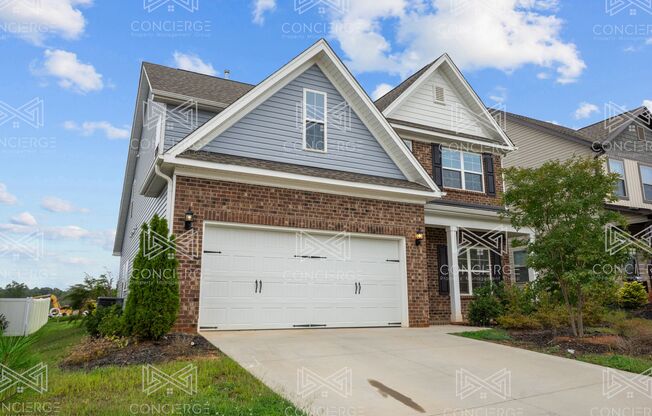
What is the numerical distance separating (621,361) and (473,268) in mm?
7604

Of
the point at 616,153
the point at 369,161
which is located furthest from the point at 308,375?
the point at 616,153

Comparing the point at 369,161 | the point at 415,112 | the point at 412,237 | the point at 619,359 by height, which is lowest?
the point at 619,359

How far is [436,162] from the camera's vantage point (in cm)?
1438

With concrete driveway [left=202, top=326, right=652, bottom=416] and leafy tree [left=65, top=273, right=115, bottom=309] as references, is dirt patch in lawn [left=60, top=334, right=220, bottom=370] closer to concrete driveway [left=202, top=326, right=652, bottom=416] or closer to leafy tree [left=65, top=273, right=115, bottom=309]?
concrete driveway [left=202, top=326, right=652, bottom=416]

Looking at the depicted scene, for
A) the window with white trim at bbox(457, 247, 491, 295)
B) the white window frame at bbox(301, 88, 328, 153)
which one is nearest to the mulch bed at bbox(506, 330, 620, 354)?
the window with white trim at bbox(457, 247, 491, 295)

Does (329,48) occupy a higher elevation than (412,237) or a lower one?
higher

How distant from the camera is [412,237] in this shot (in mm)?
11375

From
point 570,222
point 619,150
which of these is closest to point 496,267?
point 570,222

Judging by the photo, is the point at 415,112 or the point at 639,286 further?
the point at 639,286

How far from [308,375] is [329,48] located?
8.29 m

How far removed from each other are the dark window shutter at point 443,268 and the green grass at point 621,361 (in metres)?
6.24

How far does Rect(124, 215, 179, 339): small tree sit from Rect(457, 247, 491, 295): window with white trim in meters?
9.57

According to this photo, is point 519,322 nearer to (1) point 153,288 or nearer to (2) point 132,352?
(1) point 153,288

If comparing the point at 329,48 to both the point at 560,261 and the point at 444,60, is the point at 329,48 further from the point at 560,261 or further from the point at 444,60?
→ the point at 560,261
